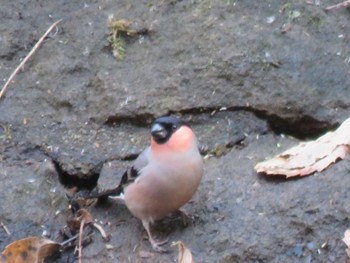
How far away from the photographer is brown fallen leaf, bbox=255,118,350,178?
15.3ft

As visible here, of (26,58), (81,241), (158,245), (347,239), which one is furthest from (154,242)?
(26,58)

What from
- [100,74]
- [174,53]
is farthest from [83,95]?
[174,53]

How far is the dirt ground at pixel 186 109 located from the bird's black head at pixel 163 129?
401 millimetres

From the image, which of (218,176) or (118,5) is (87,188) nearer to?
(218,176)

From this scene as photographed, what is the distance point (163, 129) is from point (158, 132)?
1.2 inches

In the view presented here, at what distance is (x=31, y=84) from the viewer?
5508 mm

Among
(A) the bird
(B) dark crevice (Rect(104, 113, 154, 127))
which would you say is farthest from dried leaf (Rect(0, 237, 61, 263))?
(B) dark crevice (Rect(104, 113, 154, 127))

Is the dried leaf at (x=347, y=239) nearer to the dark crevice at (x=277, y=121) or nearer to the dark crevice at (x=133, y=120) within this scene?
the dark crevice at (x=277, y=121)

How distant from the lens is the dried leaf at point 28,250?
4.50 m

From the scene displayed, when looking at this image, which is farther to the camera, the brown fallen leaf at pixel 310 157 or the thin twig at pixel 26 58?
the thin twig at pixel 26 58

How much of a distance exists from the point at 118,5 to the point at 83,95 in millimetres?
688

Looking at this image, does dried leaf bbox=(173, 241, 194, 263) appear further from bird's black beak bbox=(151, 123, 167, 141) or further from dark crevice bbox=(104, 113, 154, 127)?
dark crevice bbox=(104, 113, 154, 127)

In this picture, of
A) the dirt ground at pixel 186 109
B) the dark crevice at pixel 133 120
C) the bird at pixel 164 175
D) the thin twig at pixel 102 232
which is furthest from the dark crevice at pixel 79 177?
the bird at pixel 164 175

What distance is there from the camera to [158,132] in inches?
178
